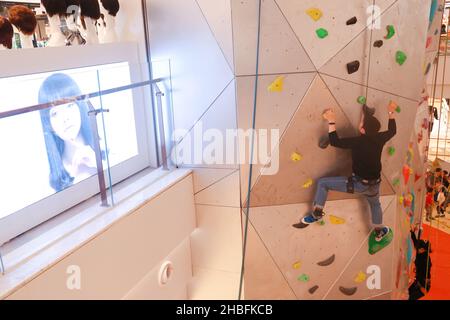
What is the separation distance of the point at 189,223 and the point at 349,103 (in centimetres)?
123

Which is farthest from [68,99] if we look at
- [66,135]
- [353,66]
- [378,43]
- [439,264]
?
[439,264]

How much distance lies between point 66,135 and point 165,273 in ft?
3.38

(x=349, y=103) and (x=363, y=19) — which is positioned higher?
(x=363, y=19)

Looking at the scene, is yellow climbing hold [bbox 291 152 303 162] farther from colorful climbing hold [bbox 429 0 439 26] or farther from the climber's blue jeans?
colorful climbing hold [bbox 429 0 439 26]

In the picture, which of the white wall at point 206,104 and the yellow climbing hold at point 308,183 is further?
the white wall at point 206,104

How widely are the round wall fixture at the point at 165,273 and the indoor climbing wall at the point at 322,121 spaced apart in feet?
1.78

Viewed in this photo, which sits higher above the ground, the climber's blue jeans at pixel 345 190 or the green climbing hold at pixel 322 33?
the green climbing hold at pixel 322 33

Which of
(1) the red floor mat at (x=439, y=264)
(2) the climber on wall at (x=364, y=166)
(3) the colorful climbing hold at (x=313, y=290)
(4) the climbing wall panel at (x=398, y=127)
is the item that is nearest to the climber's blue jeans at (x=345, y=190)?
(2) the climber on wall at (x=364, y=166)

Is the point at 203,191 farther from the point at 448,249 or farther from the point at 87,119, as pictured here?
the point at 448,249

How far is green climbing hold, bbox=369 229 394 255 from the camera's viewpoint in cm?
206

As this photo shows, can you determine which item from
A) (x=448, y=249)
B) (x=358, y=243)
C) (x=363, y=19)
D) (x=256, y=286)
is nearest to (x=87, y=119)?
(x=256, y=286)

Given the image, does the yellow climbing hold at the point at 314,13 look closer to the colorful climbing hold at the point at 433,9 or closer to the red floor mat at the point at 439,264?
the colorful climbing hold at the point at 433,9

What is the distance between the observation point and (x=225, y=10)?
216cm

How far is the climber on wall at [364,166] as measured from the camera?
71.6 inches
